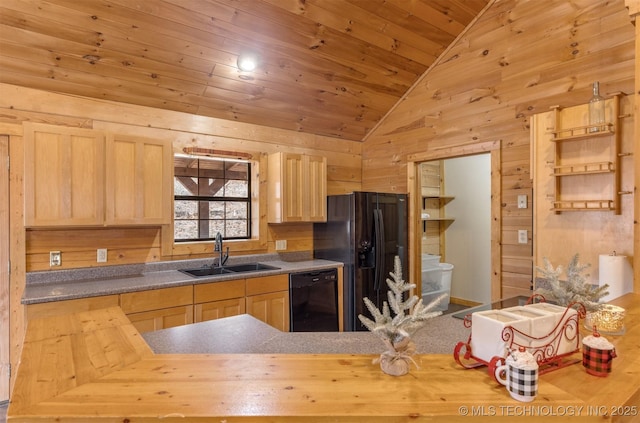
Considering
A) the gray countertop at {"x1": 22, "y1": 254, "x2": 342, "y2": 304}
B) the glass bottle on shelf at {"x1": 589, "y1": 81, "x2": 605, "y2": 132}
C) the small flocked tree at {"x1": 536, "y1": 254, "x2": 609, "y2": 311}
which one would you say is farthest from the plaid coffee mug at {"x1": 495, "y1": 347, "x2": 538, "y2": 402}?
the gray countertop at {"x1": 22, "y1": 254, "x2": 342, "y2": 304}

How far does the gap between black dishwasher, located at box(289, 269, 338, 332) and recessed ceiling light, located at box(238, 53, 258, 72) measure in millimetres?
1923

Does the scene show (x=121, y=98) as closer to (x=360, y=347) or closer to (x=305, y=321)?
(x=305, y=321)

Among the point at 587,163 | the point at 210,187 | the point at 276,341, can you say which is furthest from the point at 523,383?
the point at 210,187

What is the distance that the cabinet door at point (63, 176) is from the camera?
2.61m

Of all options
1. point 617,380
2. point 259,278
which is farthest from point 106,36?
point 617,380

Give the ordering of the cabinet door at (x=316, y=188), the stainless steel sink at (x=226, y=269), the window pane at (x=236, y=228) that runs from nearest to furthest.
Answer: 1. the stainless steel sink at (x=226, y=269)
2. the window pane at (x=236, y=228)
3. the cabinet door at (x=316, y=188)

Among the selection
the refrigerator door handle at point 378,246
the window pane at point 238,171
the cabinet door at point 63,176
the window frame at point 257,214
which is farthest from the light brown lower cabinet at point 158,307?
the refrigerator door handle at point 378,246

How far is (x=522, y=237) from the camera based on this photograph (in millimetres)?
3260

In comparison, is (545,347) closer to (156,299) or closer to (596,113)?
(596,113)

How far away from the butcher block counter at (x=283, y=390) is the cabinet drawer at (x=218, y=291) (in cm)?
173

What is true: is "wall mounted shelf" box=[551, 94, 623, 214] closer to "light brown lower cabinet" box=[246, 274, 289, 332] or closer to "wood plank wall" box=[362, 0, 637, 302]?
"wood plank wall" box=[362, 0, 637, 302]

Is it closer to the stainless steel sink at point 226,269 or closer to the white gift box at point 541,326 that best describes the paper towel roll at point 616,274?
the white gift box at point 541,326

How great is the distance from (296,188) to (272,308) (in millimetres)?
1318

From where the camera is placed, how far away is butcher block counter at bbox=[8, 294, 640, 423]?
2.88 ft
